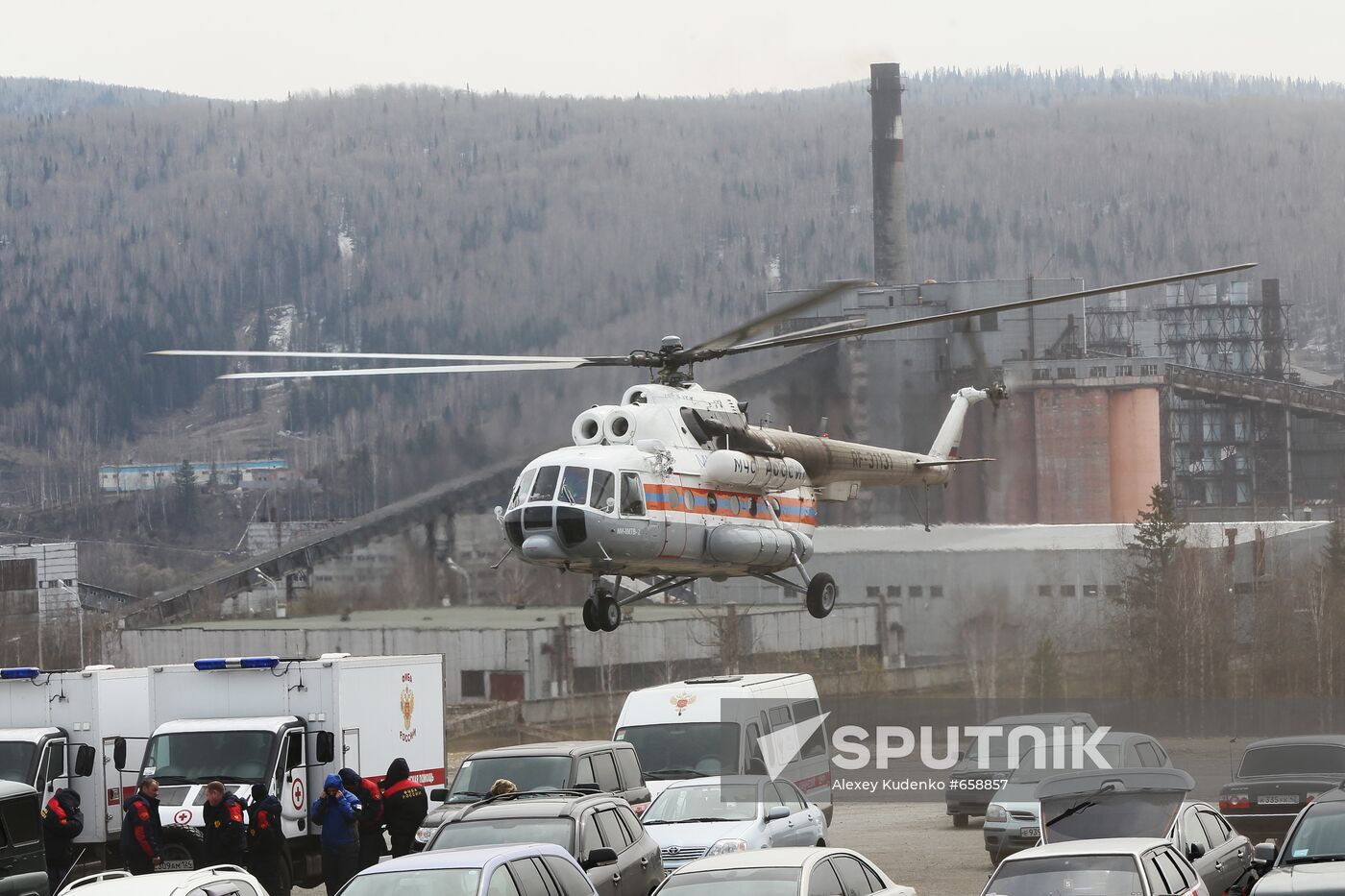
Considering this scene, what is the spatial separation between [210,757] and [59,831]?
191 cm

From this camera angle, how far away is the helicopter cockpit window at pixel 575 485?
24422mm

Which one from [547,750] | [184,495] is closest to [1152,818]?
[547,750]

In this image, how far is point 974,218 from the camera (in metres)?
165

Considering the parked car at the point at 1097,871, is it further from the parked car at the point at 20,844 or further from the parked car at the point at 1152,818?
the parked car at the point at 20,844

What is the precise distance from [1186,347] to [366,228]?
105 metres

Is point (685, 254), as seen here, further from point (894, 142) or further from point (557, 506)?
point (557, 506)

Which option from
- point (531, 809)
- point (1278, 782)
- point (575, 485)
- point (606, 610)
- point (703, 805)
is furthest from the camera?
point (606, 610)

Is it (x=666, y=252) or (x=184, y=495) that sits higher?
(x=666, y=252)

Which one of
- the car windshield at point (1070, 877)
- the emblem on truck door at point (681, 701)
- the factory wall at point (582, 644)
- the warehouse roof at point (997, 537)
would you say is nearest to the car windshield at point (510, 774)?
the emblem on truck door at point (681, 701)

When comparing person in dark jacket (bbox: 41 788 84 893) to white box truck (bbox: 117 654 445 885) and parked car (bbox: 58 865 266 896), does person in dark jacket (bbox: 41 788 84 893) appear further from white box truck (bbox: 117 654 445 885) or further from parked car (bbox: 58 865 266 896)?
parked car (bbox: 58 865 266 896)

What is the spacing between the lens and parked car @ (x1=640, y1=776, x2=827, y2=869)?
18250 millimetres

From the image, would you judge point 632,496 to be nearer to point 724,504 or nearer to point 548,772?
point 724,504

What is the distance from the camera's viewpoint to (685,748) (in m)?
23.5

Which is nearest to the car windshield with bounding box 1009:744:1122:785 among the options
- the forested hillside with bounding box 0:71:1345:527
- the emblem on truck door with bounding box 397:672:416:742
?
the emblem on truck door with bounding box 397:672:416:742
